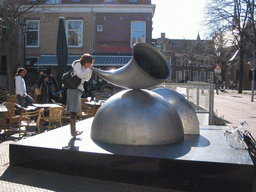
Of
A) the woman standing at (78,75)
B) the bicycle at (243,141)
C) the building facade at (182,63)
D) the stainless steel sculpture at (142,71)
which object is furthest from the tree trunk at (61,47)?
the building facade at (182,63)

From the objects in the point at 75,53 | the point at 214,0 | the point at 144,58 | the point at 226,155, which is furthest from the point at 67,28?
the point at 226,155

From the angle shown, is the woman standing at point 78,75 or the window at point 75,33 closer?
the woman standing at point 78,75

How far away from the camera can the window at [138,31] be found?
2667cm

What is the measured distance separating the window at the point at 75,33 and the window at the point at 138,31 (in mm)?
5552

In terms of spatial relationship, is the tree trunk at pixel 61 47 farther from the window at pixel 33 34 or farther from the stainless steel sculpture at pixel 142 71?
the window at pixel 33 34

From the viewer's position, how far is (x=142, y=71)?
499 centimetres

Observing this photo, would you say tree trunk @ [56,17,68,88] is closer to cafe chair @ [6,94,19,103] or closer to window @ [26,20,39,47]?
cafe chair @ [6,94,19,103]

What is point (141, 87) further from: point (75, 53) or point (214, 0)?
point (75, 53)

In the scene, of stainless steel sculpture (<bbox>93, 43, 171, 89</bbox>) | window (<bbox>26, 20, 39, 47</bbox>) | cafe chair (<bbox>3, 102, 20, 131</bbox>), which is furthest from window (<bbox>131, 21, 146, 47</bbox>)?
stainless steel sculpture (<bbox>93, 43, 171, 89</bbox>)

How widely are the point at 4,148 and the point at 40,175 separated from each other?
105 inches

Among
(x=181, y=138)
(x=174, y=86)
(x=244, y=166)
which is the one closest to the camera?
(x=244, y=166)

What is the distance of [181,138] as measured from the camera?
5.23 m

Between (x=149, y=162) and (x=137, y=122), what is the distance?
0.89m

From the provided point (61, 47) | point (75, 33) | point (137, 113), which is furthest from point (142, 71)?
point (75, 33)
